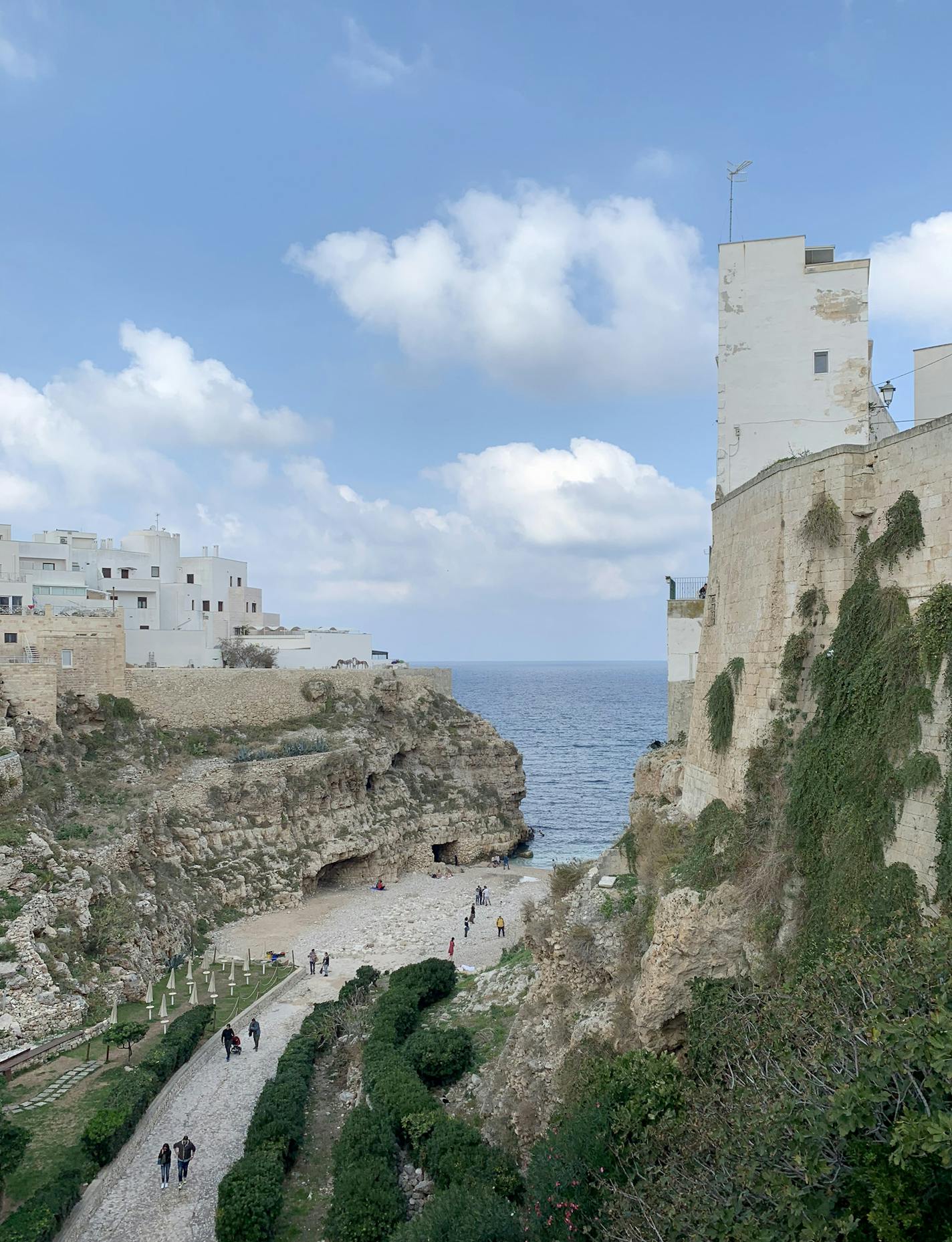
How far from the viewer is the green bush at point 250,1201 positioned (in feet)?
43.3

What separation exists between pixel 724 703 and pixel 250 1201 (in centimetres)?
1165

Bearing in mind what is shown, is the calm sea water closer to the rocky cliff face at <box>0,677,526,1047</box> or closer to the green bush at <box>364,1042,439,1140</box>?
the rocky cliff face at <box>0,677,526,1047</box>

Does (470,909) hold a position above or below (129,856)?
below

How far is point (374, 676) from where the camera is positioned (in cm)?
4881

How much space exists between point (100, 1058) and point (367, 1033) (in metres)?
6.33

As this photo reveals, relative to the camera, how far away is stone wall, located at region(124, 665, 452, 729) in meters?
40.5

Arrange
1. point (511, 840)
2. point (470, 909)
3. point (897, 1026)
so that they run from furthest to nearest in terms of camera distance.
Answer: point (511, 840)
point (470, 909)
point (897, 1026)

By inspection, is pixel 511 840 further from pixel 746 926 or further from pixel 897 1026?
pixel 897 1026

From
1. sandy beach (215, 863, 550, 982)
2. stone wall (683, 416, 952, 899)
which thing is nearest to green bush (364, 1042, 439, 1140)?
stone wall (683, 416, 952, 899)

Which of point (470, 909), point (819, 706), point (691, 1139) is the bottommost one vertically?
point (470, 909)

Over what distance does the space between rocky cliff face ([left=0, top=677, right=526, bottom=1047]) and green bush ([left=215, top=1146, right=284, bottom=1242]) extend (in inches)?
328

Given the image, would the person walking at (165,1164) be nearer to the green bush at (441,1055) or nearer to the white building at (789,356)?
the green bush at (441,1055)

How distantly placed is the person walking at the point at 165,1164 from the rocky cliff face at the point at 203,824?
6.13m

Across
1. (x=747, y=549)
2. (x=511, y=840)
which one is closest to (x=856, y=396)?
(x=747, y=549)
